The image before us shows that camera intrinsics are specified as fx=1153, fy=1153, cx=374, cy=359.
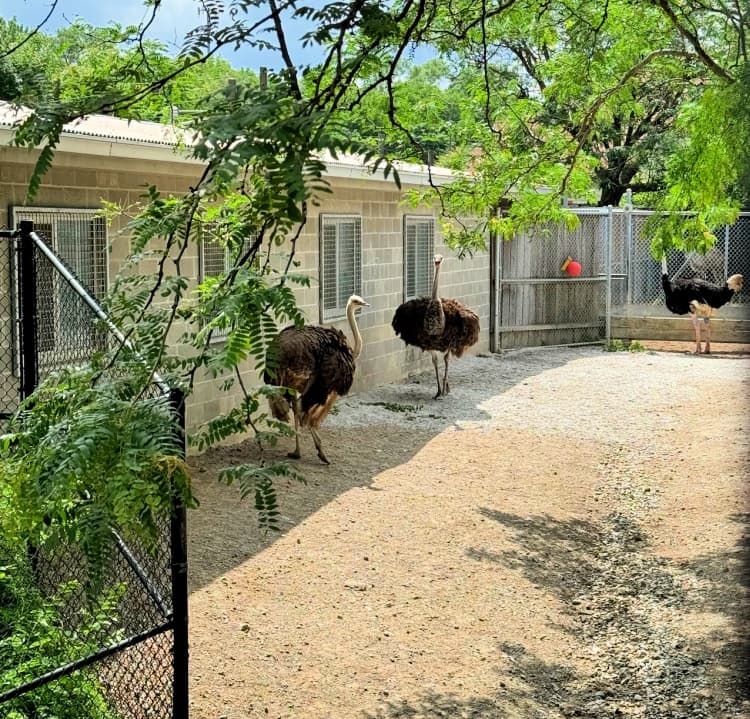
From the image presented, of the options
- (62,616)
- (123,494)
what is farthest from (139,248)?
(62,616)

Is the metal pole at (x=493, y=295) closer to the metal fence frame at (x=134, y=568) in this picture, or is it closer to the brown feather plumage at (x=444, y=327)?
the brown feather plumage at (x=444, y=327)

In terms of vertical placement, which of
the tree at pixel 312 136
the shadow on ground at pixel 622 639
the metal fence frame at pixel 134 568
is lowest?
the shadow on ground at pixel 622 639

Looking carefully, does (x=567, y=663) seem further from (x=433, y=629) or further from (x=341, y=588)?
(x=341, y=588)

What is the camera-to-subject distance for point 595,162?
43.5ft

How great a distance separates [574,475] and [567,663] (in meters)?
4.65

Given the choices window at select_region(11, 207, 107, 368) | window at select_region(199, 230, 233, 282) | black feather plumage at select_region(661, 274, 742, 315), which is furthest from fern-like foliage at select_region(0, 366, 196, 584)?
black feather plumage at select_region(661, 274, 742, 315)

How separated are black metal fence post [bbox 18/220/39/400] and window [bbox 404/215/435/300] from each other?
1100 centimetres

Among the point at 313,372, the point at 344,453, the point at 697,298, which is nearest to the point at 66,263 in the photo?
the point at 313,372

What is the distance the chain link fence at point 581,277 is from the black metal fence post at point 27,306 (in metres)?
14.4

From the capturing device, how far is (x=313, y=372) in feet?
35.0

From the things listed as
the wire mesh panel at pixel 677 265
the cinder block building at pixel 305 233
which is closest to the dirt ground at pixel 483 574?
the cinder block building at pixel 305 233

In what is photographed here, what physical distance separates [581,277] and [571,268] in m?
0.33

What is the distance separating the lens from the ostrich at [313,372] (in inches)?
412

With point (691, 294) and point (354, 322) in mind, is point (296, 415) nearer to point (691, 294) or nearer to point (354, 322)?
point (354, 322)
